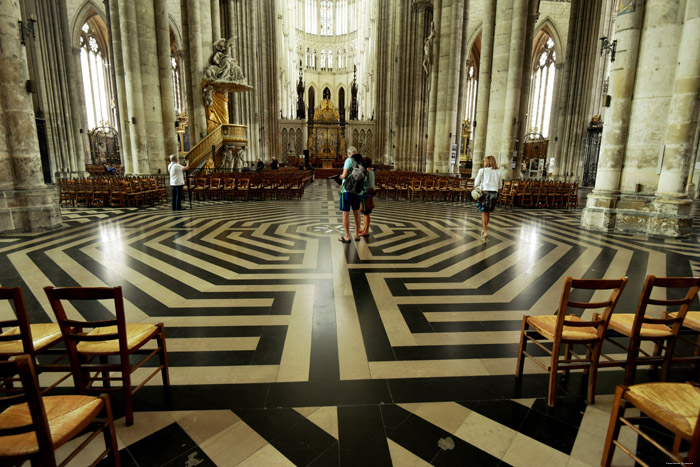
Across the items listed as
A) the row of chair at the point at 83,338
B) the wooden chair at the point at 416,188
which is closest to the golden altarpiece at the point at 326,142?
the wooden chair at the point at 416,188

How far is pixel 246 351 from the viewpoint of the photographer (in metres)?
3.10

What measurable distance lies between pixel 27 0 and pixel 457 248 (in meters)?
16.2

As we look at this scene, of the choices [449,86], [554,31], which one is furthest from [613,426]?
[554,31]

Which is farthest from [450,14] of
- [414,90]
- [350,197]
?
[350,197]

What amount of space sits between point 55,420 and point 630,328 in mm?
3484

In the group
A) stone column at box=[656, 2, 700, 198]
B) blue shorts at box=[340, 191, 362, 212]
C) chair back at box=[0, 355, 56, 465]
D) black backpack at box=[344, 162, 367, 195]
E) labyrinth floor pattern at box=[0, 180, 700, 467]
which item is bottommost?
labyrinth floor pattern at box=[0, 180, 700, 467]

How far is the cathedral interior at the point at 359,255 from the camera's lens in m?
2.27

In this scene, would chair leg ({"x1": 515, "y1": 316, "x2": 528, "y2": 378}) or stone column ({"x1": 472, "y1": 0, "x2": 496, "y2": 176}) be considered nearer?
chair leg ({"x1": 515, "y1": 316, "x2": 528, "y2": 378})

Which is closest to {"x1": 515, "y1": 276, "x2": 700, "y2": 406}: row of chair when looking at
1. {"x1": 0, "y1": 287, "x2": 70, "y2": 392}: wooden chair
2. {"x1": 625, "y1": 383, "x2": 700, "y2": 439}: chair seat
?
{"x1": 625, "y1": 383, "x2": 700, "y2": 439}: chair seat

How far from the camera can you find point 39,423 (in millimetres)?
1371

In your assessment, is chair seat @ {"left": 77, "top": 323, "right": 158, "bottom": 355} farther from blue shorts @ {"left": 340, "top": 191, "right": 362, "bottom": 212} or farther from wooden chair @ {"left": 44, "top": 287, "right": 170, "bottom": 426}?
blue shorts @ {"left": 340, "top": 191, "right": 362, "bottom": 212}

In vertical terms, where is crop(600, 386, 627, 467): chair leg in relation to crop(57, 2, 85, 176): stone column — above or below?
below

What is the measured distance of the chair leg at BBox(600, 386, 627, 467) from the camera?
6.01ft

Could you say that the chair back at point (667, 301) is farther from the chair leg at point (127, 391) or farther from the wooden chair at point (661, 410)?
the chair leg at point (127, 391)
